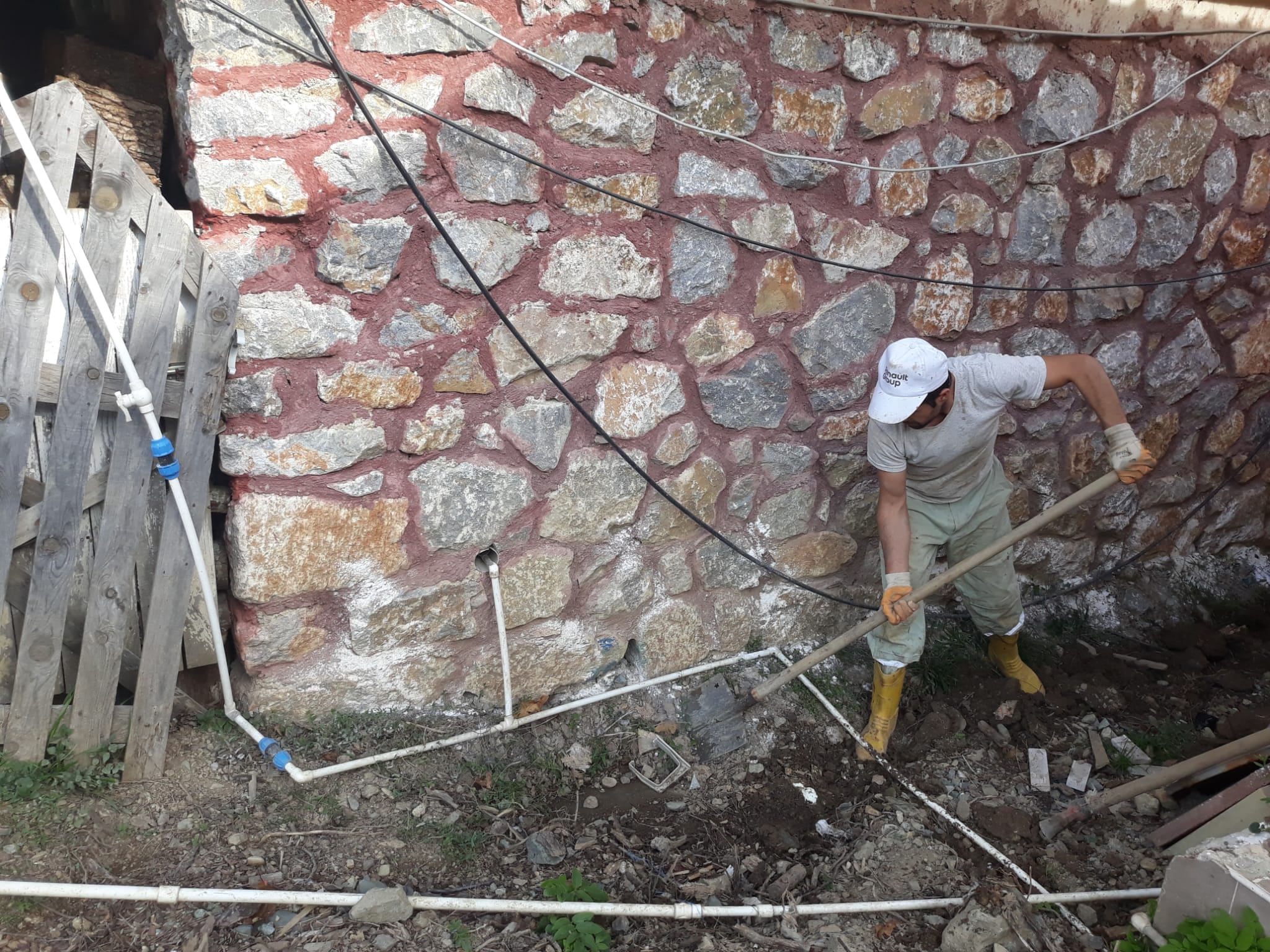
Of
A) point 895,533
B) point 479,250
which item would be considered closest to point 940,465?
point 895,533

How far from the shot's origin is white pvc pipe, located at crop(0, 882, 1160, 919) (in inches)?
84.0

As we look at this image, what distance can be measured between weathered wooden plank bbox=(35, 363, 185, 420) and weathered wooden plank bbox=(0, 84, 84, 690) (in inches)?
1.5

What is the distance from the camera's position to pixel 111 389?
236 cm

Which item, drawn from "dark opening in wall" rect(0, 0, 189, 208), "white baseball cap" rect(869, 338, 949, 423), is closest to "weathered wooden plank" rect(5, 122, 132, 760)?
"dark opening in wall" rect(0, 0, 189, 208)

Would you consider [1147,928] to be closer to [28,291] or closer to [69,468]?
[69,468]

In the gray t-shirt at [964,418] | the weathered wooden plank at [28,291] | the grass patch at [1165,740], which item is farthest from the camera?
the grass patch at [1165,740]

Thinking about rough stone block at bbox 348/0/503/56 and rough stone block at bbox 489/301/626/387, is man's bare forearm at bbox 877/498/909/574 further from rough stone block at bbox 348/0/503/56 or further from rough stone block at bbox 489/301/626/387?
rough stone block at bbox 348/0/503/56

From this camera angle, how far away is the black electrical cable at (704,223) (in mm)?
2318

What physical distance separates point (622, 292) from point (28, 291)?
159 cm

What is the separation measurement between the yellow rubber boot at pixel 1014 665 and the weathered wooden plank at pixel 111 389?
10.2 feet

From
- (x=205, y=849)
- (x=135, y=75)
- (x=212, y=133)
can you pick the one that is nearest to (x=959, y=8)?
(x=212, y=133)

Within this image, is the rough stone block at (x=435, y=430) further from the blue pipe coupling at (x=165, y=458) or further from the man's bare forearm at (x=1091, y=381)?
the man's bare forearm at (x=1091, y=381)

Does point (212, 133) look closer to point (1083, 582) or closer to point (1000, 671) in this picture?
point (1000, 671)

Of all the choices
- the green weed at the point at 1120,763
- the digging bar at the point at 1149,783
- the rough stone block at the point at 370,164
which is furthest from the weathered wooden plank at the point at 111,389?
the green weed at the point at 1120,763
